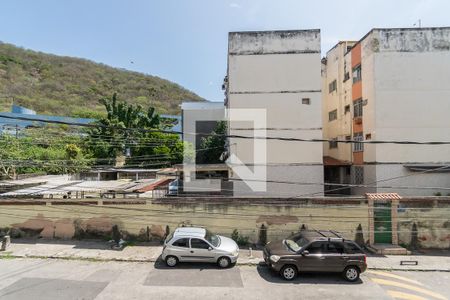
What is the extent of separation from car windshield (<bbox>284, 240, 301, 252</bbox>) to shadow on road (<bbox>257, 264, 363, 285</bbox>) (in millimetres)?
983

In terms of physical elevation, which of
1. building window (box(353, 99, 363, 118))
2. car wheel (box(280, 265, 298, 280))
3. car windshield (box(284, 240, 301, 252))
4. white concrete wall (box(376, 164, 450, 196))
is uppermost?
building window (box(353, 99, 363, 118))

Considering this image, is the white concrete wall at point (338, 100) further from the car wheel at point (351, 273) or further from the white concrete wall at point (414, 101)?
the car wheel at point (351, 273)

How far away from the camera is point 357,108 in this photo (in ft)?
74.6

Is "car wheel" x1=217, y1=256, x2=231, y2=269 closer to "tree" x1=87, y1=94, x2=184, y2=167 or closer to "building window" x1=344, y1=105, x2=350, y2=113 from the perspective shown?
"building window" x1=344, y1=105, x2=350, y2=113

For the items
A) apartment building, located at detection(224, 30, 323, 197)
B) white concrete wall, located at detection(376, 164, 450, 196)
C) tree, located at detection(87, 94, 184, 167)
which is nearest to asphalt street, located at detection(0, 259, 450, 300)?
white concrete wall, located at detection(376, 164, 450, 196)

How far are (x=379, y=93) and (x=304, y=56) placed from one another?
534cm

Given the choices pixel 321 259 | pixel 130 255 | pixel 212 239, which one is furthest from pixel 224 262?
pixel 130 255

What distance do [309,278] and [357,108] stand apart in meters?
15.1

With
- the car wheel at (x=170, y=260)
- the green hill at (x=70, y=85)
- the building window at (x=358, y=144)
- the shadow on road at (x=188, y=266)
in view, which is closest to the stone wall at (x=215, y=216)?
the shadow on road at (x=188, y=266)

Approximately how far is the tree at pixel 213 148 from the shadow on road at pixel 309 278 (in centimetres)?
1999

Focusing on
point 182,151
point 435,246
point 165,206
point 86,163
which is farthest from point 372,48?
point 86,163

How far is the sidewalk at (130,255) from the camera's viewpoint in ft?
41.6

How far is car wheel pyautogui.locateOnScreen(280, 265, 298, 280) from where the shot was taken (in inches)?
437

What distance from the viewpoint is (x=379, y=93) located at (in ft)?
66.5
